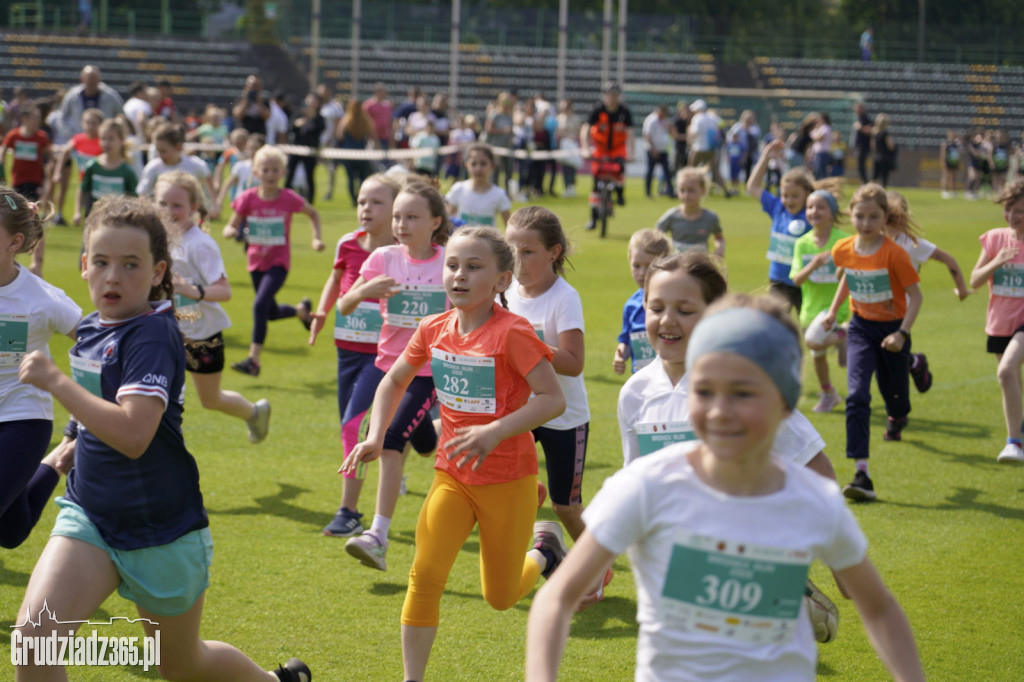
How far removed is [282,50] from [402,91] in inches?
220

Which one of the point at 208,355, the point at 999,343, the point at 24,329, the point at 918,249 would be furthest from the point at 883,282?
the point at 24,329

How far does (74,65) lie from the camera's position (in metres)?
42.8

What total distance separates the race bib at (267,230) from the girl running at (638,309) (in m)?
4.81

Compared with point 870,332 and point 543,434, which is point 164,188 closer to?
point 543,434

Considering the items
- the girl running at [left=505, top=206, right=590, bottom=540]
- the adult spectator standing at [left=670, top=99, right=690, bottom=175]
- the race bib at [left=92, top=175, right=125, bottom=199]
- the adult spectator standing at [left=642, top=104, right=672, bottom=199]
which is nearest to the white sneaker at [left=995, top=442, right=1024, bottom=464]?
the girl running at [left=505, top=206, right=590, bottom=540]

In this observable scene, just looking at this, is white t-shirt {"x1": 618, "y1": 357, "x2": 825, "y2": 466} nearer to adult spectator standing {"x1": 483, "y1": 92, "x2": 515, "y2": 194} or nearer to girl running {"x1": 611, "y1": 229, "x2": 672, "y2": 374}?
girl running {"x1": 611, "y1": 229, "x2": 672, "y2": 374}

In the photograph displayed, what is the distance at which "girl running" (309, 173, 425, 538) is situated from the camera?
643 cm

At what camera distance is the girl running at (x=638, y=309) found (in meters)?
6.50

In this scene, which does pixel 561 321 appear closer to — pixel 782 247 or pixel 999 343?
pixel 999 343

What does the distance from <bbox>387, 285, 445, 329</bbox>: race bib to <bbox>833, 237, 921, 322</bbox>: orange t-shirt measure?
316 cm

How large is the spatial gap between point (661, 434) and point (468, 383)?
36.4 inches

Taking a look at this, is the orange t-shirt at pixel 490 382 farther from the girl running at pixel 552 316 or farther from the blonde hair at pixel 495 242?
the girl running at pixel 552 316

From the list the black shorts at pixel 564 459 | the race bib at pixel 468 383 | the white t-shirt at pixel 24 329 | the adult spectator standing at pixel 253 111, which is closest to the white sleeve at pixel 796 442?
the race bib at pixel 468 383

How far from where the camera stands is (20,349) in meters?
4.68
